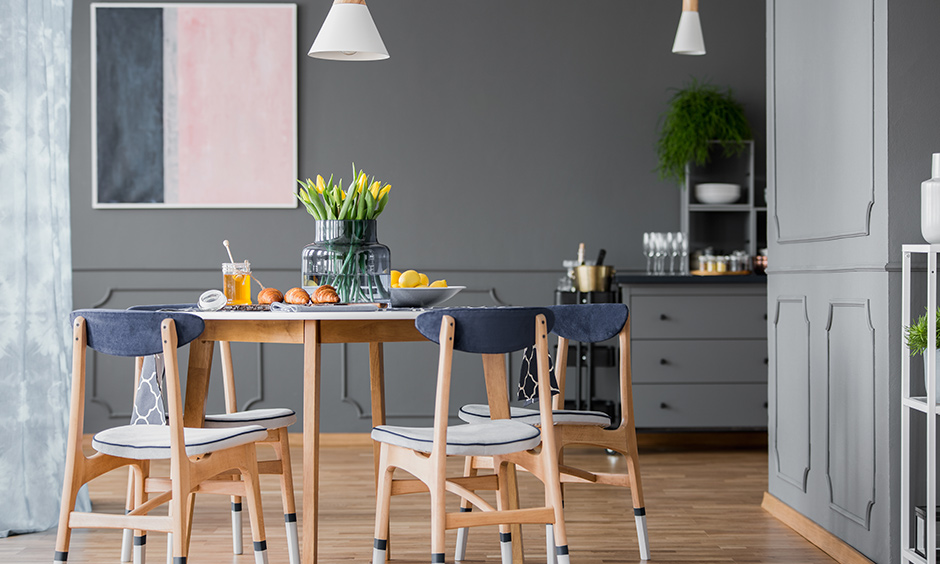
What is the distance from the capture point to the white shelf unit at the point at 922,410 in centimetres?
202

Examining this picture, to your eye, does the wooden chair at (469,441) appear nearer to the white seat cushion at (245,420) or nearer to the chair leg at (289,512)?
the chair leg at (289,512)

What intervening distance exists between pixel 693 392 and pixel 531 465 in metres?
2.26

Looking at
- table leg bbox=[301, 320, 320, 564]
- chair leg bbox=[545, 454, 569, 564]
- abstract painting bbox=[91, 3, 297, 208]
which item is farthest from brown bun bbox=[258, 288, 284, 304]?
abstract painting bbox=[91, 3, 297, 208]

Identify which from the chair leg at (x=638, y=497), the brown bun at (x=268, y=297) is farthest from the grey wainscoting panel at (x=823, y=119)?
the brown bun at (x=268, y=297)

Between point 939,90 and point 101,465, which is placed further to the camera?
point 939,90

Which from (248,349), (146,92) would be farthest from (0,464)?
(146,92)

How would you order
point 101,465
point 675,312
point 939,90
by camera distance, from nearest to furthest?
point 101,465, point 939,90, point 675,312

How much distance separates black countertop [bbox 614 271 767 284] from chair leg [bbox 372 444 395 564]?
2273mm

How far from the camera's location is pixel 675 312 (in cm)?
420

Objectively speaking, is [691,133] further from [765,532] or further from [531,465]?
[531,465]

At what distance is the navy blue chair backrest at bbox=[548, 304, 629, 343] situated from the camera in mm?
2312

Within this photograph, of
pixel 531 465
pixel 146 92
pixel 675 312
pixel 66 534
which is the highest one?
pixel 146 92

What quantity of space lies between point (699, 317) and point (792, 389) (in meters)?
1.20

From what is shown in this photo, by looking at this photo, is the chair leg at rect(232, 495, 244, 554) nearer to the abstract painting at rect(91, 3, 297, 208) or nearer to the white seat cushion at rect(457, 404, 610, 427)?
the white seat cushion at rect(457, 404, 610, 427)
